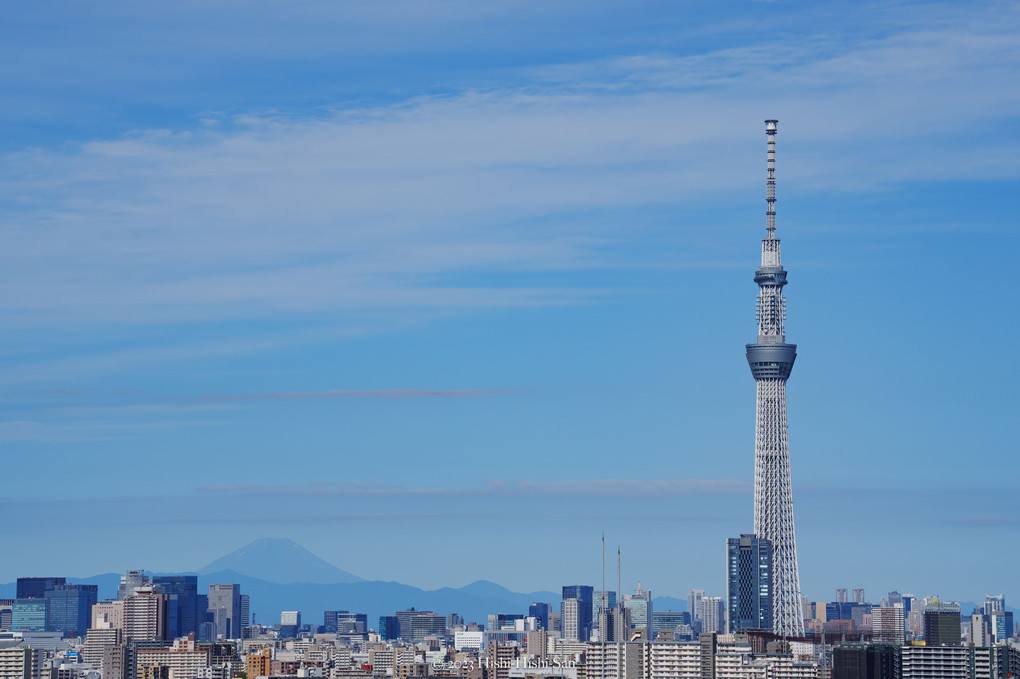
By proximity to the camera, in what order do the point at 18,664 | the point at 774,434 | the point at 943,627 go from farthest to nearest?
1. the point at 774,434
2. the point at 943,627
3. the point at 18,664

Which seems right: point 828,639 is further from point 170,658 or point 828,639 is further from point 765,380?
point 170,658

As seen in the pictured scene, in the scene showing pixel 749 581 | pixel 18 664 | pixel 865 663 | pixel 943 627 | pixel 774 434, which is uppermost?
pixel 774 434

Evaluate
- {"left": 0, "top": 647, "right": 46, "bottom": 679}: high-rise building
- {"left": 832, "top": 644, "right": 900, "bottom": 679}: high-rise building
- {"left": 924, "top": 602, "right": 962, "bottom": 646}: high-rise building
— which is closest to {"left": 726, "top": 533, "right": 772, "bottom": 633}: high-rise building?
{"left": 924, "top": 602, "right": 962, "bottom": 646}: high-rise building

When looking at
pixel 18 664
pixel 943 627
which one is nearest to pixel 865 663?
pixel 943 627

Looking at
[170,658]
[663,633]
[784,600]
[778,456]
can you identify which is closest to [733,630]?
[784,600]

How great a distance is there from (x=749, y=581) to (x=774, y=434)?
13546 millimetres

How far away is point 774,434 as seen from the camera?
566 ft

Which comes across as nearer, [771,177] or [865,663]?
[865,663]

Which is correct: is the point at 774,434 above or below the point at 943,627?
above

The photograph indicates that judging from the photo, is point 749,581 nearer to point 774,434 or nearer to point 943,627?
point 774,434

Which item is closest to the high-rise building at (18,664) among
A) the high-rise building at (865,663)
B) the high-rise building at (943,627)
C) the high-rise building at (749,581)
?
the high-rise building at (865,663)

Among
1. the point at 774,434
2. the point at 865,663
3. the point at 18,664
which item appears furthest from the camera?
the point at 774,434

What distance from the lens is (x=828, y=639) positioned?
6545 inches

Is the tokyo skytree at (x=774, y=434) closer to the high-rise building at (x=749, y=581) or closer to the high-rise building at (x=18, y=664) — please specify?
the high-rise building at (x=749, y=581)
